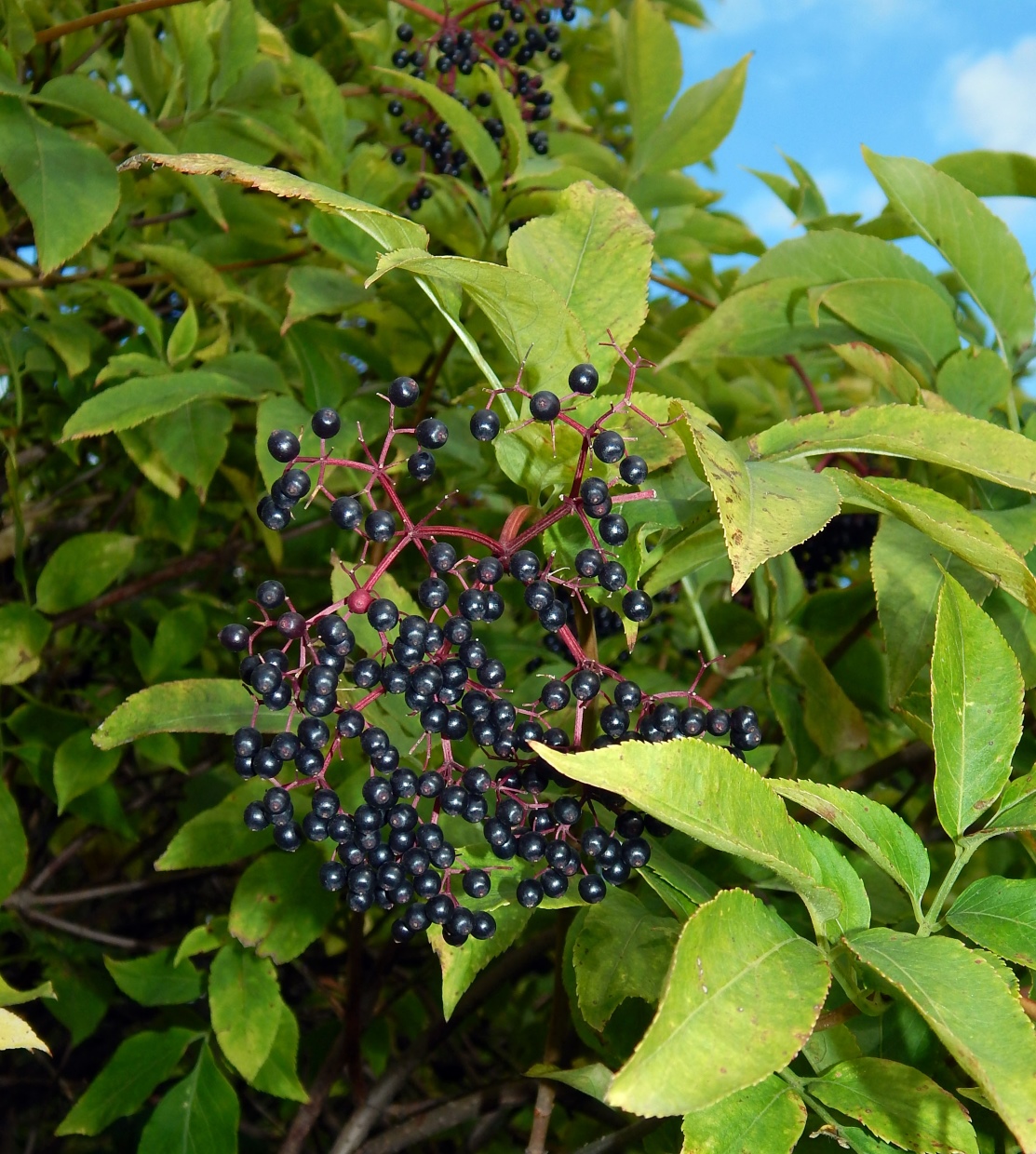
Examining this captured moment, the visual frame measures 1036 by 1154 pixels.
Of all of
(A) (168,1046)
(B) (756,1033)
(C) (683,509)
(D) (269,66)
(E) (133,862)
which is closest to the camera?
(B) (756,1033)

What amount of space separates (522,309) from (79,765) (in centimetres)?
112

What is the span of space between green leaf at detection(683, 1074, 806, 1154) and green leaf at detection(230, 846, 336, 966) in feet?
2.35

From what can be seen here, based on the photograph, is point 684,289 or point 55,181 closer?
point 55,181

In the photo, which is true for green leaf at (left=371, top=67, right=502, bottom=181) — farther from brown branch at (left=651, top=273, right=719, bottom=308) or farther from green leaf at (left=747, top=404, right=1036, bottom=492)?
green leaf at (left=747, top=404, right=1036, bottom=492)

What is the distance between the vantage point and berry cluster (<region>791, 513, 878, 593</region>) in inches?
78.7

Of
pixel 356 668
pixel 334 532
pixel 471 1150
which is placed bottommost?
pixel 471 1150

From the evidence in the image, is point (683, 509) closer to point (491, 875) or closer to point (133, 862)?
point (491, 875)

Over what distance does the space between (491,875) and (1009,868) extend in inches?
35.9

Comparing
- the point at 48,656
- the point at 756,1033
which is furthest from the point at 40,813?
the point at 756,1033

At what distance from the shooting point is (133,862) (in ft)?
8.23

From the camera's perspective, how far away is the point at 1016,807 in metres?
0.85

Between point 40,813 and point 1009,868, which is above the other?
point 1009,868

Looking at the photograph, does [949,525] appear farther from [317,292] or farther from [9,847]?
[9,847]

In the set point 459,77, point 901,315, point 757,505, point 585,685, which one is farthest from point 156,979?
point 459,77
